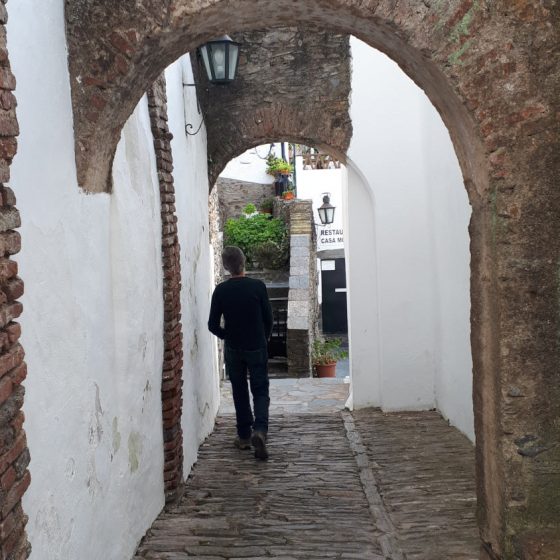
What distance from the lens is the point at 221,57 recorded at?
601cm

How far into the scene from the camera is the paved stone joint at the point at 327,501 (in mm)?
3838

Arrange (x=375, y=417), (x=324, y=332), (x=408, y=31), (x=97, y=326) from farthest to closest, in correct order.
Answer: (x=324, y=332)
(x=375, y=417)
(x=97, y=326)
(x=408, y=31)

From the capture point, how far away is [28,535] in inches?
92.4

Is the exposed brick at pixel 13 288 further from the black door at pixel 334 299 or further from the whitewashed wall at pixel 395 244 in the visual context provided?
the black door at pixel 334 299

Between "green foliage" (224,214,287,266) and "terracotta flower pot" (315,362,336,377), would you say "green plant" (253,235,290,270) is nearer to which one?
"green foliage" (224,214,287,266)

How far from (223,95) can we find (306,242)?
6.67m

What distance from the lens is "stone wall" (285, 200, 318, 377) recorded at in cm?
1045

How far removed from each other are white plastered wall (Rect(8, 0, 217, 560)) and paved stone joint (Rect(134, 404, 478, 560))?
0.43 metres

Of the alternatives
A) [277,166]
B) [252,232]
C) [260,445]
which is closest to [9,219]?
[260,445]

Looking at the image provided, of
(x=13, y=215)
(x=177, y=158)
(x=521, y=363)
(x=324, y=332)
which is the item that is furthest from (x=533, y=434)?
(x=324, y=332)

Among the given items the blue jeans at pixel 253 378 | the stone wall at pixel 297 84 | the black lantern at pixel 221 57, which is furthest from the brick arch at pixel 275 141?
the blue jeans at pixel 253 378

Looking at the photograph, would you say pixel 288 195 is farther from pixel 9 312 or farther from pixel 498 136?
pixel 9 312

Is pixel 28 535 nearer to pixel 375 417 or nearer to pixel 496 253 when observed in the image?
pixel 496 253

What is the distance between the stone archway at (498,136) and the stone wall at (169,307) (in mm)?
1527
